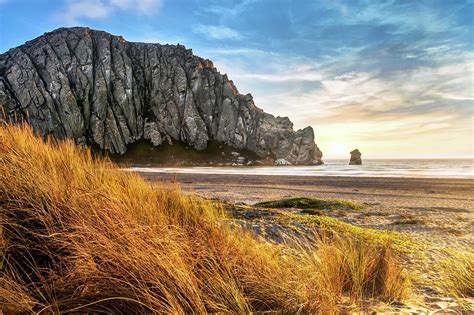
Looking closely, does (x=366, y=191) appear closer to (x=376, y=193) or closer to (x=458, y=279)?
(x=376, y=193)

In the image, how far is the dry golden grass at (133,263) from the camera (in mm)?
2869

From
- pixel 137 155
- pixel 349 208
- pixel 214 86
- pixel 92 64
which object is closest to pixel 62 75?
pixel 92 64

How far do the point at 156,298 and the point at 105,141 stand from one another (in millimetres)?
147055

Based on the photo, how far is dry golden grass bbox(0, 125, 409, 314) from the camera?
9.41 feet

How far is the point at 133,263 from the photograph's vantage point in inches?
118

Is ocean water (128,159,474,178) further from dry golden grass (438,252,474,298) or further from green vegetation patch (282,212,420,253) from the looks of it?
dry golden grass (438,252,474,298)

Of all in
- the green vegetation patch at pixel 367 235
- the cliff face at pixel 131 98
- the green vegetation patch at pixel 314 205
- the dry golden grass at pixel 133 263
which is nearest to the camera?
the dry golden grass at pixel 133 263

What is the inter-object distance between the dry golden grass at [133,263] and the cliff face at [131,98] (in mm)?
137776

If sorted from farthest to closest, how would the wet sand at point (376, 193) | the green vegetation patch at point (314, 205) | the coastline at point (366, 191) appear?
the coastline at point (366, 191) → the wet sand at point (376, 193) → the green vegetation patch at point (314, 205)

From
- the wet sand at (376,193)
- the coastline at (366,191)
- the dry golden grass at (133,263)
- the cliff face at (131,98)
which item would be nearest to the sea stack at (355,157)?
the cliff face at (131,98)

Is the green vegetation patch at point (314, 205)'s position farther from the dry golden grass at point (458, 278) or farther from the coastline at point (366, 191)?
the dry golden grass at point (458, 278)

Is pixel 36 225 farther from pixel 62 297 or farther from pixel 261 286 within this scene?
pixel 261 286

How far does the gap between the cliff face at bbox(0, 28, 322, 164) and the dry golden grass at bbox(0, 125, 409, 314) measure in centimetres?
13778

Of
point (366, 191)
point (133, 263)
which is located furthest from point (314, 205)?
point (133, 263)
